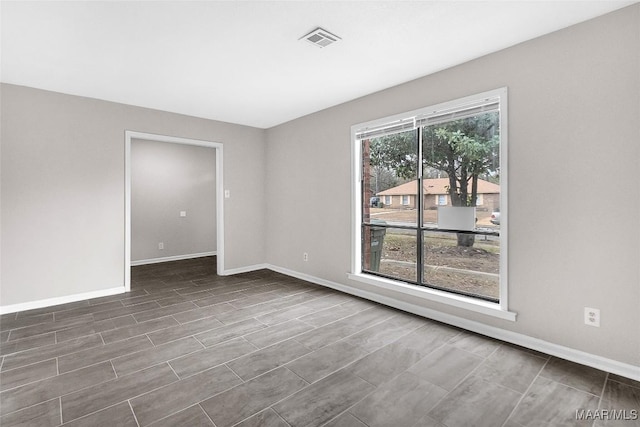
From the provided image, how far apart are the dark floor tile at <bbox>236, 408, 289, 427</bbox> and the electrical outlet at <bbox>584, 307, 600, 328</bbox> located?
2297 millimetres

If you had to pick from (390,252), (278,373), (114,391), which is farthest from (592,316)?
(114,391)

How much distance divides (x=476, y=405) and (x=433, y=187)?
2.09 meters

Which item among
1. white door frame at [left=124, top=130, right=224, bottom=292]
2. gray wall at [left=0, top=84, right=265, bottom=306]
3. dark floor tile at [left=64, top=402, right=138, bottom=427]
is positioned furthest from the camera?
white door frame at [left=124, top=130, right=224, bottom=292]

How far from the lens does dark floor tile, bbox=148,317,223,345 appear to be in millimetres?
2855

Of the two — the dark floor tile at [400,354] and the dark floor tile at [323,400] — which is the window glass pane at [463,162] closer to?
the dark floor tile at [400,354]

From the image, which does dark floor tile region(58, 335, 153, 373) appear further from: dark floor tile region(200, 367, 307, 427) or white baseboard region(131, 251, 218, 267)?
white baseboard region(131, 251, 218, 267)

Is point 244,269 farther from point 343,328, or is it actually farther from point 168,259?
point 343,328

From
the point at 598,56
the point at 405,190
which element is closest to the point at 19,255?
the point at 405,190

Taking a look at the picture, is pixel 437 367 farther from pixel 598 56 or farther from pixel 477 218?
pixel 598 56

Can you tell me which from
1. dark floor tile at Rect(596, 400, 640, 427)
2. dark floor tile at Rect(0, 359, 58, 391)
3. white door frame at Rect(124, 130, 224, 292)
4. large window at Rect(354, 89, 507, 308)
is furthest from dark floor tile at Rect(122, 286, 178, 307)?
dark floor tile at Rect(596, 400, 640, 427)

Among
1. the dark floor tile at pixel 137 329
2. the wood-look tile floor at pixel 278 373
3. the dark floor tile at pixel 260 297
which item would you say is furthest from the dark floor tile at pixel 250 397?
the dark floor tile at pixel 260 297

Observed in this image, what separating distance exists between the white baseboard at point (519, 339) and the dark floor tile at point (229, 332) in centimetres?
148

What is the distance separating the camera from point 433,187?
11.1 ft

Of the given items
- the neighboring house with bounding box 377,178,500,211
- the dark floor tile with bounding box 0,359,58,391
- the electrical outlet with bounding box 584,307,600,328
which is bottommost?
the dark floor tile with bounding box 0,359,58,391
